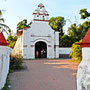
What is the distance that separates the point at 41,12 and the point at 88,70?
2069 cm

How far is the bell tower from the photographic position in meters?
21.5

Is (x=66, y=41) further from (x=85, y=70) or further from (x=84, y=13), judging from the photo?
(x=85, y=70)

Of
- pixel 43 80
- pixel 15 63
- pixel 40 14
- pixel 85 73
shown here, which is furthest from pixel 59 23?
pixel 85 73

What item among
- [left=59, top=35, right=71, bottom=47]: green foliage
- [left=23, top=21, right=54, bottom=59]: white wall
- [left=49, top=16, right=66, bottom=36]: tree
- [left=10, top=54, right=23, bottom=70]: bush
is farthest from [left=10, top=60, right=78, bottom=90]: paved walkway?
[left=49, top=16, right=66, bottom=36]: tree

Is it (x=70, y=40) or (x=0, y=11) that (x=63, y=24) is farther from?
(x=0, y=11)

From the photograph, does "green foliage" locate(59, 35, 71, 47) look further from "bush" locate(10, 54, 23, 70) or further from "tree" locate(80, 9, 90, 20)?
"bush" locate(10, 54, 23, 70)

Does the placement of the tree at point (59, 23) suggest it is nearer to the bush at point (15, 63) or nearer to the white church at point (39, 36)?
the white church at point (39, 36)

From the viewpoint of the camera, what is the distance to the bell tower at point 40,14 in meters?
21.5

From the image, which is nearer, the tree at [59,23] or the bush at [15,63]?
the bush at [15,63]

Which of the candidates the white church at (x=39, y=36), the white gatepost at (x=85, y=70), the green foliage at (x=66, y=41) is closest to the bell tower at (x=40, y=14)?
the white church at (x=39, y=36)

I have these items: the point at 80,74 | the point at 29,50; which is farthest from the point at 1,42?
the point at 29,50

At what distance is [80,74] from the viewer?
90.0 inches

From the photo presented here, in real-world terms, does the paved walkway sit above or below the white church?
below


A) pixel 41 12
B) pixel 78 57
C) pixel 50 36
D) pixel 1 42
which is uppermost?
pixel 41 12
